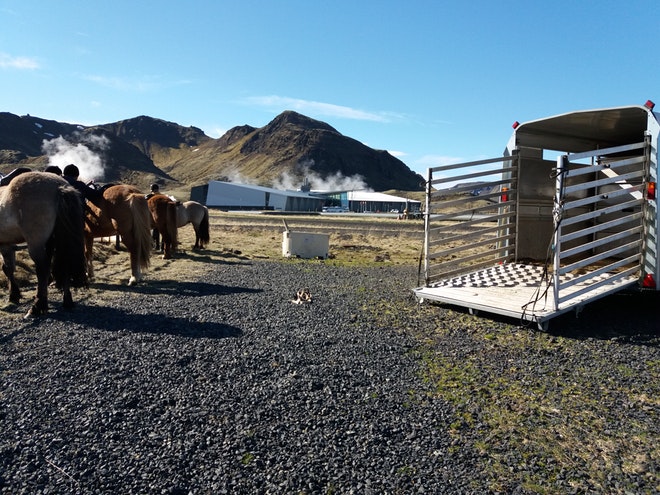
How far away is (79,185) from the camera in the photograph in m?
9.38

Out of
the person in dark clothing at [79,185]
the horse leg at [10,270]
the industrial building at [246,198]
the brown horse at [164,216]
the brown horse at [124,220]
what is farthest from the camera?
the industrial building at [246,198]

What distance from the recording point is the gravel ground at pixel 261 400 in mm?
3107

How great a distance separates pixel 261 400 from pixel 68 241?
4.59 meters

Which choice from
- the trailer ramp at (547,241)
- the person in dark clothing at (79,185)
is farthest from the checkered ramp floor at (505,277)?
the person in dark clothing at (79,185)

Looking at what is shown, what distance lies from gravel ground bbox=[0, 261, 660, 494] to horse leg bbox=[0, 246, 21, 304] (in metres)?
1.01

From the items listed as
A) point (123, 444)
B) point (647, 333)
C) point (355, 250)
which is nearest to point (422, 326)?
point (647, 333)

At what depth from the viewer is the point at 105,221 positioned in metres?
10.0

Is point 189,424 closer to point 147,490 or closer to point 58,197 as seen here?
point 147,490

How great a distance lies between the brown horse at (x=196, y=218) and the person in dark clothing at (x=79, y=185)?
217 inches

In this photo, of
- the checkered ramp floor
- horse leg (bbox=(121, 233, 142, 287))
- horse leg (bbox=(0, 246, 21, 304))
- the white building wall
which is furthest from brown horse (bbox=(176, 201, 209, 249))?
the white building wall

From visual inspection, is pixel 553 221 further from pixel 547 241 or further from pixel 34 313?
pixel 34 313

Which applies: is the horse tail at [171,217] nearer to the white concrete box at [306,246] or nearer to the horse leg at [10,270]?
the white concrete box at [306,246]

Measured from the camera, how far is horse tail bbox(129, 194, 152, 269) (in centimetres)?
992

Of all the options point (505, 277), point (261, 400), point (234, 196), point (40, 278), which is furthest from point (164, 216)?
point (234, 196)
